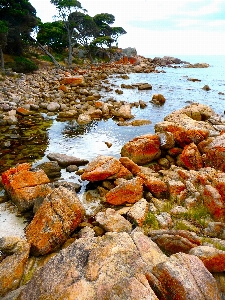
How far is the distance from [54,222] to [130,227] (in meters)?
2.20

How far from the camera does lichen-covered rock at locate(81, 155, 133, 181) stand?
1026 cm

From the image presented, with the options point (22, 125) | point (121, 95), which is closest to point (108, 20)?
point (121, 95)

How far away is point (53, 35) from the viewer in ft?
178

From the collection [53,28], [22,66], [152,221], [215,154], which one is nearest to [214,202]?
[152,221]

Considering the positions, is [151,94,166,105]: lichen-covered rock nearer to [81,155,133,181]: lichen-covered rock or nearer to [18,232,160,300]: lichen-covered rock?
[81,155,133,181]: lichen-covered rock

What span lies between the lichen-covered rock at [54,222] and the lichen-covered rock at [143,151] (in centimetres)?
524

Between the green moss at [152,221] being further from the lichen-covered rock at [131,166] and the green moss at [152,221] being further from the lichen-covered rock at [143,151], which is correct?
the lichen-covered rock at [143,151]

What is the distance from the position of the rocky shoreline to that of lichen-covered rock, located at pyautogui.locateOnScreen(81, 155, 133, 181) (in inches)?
1.6

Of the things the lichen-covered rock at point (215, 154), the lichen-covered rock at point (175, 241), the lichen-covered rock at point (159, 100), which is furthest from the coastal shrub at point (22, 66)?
the lichen-covered rock at point (175, 241)

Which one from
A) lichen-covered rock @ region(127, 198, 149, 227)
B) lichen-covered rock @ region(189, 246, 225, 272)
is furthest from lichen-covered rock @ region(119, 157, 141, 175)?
lichen-covered rock @ region(189, 246, 225, 272)

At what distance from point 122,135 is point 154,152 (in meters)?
Answer: 4.58

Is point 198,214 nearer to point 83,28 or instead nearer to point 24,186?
point 24,186

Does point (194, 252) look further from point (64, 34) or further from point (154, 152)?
point (64, 34)

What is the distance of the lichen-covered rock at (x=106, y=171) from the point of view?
33.7 feet
